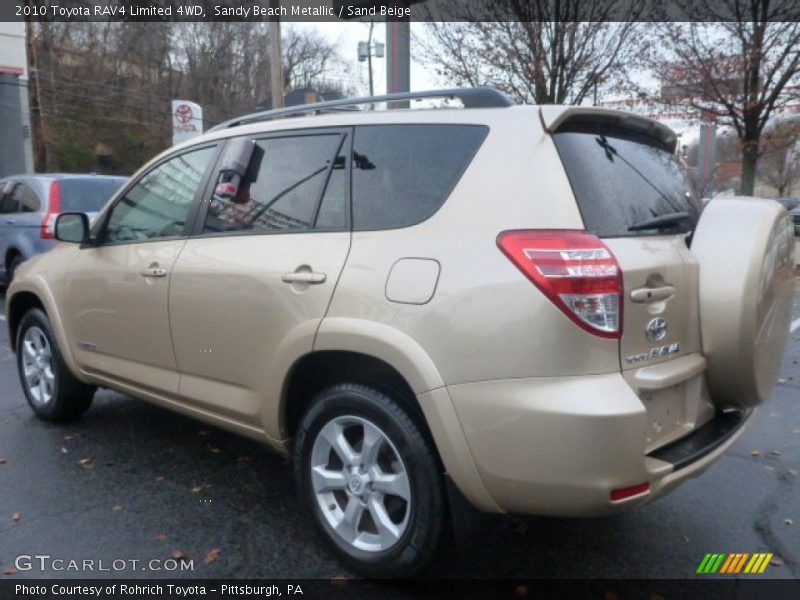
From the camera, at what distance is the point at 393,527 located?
2.73m

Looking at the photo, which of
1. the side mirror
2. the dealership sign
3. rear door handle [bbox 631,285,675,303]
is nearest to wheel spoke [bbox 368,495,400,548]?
rear door handle [bbox 631,285,675,303]

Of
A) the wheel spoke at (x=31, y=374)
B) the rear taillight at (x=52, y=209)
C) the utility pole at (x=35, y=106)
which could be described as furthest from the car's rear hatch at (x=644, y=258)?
the utility pole at (x=35, y=106)

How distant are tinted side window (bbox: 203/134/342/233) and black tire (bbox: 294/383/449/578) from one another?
0.79m

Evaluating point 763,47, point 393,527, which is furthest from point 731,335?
point 763,47

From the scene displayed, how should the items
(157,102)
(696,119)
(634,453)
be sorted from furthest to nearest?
(157,102), (696,119), (634,453)

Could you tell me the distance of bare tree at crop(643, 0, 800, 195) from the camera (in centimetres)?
1255

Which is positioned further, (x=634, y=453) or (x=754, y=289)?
(x=754, y=289)

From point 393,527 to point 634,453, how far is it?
3.21ft

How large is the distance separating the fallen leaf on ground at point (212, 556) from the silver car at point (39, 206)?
21.0 feet

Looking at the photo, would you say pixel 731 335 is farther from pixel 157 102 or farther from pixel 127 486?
pixel 157 102

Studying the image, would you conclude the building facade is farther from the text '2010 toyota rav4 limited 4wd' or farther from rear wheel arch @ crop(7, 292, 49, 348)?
the text '2010 toyota rav4 limited 4wd'

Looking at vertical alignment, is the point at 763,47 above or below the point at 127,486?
above

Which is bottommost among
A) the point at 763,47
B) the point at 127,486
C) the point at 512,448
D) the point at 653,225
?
the point at 127,486

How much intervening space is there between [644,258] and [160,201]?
2.60 meters
